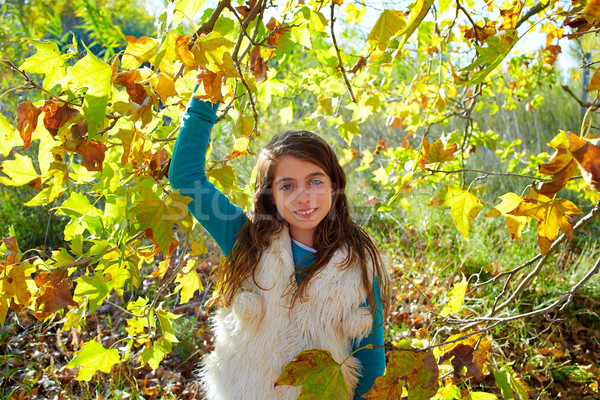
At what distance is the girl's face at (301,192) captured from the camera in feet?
4.59

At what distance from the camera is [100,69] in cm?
71

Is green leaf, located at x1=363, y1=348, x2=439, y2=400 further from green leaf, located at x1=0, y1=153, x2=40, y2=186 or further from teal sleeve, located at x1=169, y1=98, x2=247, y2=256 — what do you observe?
green leaf, located at x1=0, y1=153, x2=40, y2=186

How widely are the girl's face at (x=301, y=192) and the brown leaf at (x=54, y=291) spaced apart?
0.71 meters

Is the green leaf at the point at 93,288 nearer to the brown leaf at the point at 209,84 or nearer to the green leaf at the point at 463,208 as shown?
the brown leaf at the point at 209,84

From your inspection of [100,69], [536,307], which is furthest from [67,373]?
[536,307]

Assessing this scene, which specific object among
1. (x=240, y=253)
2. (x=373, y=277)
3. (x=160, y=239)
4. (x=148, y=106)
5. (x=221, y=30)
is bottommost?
(x=373, y=277)

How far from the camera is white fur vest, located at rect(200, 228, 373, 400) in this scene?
1351 millimetres

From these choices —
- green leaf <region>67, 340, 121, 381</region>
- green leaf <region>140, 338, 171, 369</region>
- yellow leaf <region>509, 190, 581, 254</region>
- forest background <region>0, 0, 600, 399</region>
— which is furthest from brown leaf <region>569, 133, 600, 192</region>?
green leaf <region>140, 338, 171, 369</region>

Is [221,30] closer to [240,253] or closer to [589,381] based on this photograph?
[240,253]

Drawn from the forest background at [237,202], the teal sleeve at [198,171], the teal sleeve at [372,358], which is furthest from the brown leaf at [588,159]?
the teal sleeve at [372,358]

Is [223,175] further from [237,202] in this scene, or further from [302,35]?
[302,35]

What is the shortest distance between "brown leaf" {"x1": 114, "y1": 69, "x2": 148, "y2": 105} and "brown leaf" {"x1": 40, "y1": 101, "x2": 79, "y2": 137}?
0.12 metres

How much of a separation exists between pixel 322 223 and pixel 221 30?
2.77 ft

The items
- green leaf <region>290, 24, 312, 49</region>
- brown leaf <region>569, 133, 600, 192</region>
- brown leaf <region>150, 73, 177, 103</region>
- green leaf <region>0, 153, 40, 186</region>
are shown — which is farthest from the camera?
green leaf <region>290, 24, 312, 49</region>
